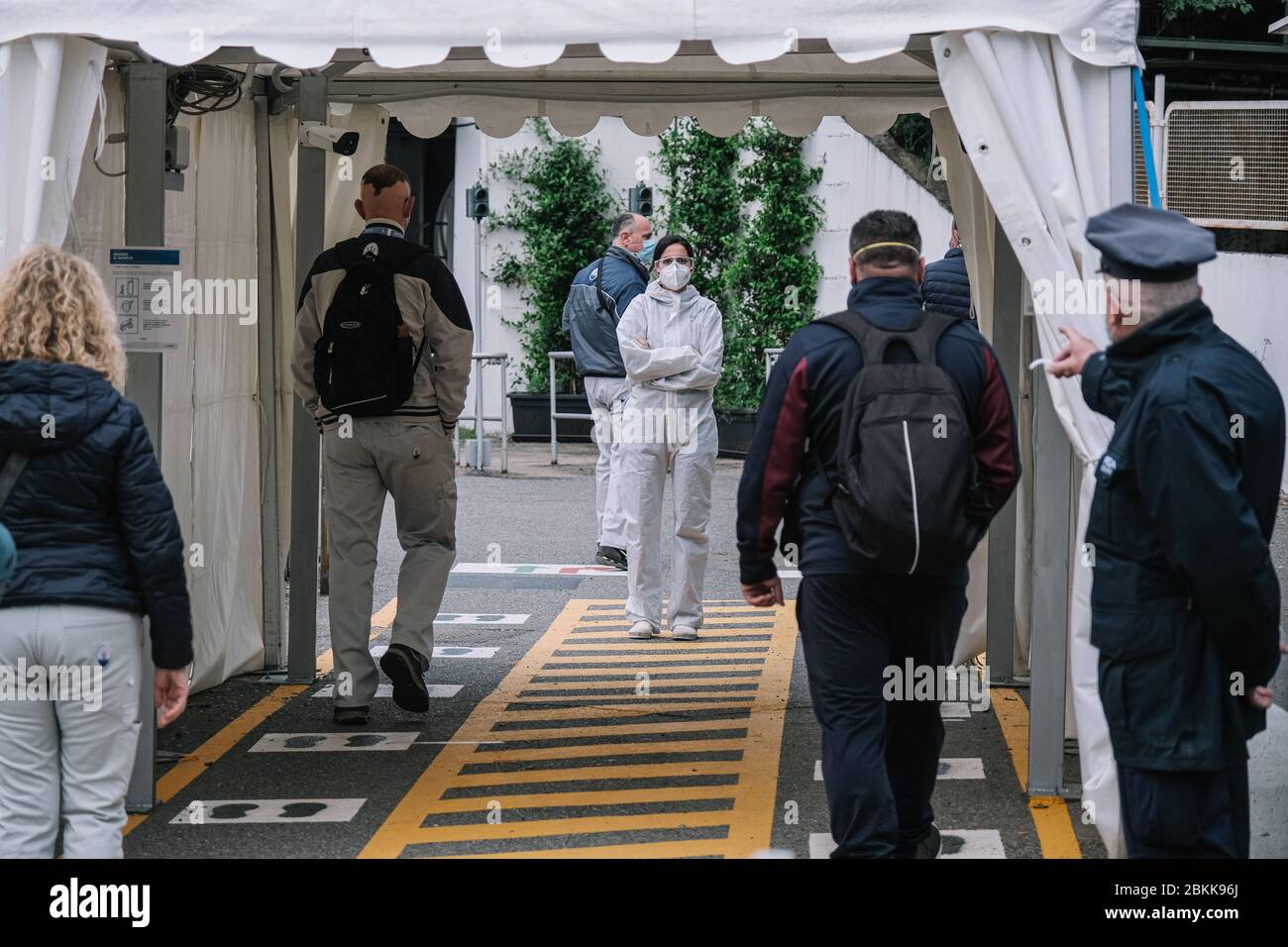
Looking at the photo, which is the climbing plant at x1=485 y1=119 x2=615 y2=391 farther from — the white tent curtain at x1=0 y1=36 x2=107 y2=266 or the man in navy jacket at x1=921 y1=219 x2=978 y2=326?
the white tent curtain at x1=0 y1=36 x2=107 y2=266

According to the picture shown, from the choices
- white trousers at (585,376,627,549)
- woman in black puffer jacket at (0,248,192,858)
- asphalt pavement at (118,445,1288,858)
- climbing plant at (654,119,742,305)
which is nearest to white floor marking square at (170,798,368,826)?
asphalt pavement at (118,445,1288,858)

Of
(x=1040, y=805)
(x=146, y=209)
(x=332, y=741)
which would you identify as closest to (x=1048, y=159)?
(x=1040, y=805)

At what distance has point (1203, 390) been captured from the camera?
12.5ft

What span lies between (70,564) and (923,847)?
2.52m

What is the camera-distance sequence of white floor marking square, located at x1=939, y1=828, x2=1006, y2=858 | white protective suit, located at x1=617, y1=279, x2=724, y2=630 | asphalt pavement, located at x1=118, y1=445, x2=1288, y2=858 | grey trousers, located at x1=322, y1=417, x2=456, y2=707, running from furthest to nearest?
white protective suit, located at x1=617, y1=279, x2=724, y2=630
grey trousers, located at x1=322, y1=417, x2=456, y2=707
asphalt pavement, located at x1=118, y1=445, x2=1288, y2=858
white floor marking square, located at x1=939, y1=828, x2=1006, y2=858

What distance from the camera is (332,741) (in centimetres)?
681

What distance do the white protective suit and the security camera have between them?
1880 millimetres

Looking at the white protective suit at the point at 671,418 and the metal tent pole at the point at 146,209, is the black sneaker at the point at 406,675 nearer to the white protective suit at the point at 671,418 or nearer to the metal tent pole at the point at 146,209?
the metal tent pole at the point at 146,209

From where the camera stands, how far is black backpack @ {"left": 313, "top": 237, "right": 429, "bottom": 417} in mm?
6672

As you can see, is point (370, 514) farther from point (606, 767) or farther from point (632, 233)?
point (632, 233)

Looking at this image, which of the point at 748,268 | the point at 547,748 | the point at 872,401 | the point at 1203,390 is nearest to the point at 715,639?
the point at 547,748

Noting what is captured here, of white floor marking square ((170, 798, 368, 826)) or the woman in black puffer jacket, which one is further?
white floor marking square ((170, 798, 368, 826))

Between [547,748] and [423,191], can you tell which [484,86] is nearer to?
[547,748]
